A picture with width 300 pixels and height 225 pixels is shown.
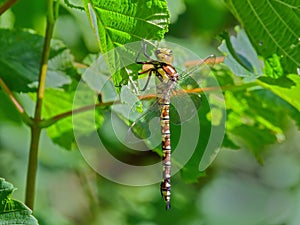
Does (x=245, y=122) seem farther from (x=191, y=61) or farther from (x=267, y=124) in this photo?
(x=191, y=61)

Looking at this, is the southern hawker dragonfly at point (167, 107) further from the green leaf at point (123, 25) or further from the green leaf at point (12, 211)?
the green leaf at point (12, 211)

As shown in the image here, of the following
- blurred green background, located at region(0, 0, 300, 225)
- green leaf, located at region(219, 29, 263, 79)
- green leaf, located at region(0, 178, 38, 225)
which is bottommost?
green leaf, located at region(0, 178, 38, 225)

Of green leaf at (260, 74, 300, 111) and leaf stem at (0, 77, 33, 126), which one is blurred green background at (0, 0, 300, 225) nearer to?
leaf stem at (0, 77, 33, 126)

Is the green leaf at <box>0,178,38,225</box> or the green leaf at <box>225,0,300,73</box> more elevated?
the green leaf at <box>225,0,300,73</box>

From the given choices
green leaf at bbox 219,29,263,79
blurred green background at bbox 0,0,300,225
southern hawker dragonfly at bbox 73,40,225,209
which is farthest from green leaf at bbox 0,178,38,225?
blurred green background at bbox 0,0,300,225

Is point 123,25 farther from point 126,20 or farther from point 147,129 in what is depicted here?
point 147,129

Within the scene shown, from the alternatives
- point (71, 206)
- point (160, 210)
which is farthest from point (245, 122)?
point (71, 206)
